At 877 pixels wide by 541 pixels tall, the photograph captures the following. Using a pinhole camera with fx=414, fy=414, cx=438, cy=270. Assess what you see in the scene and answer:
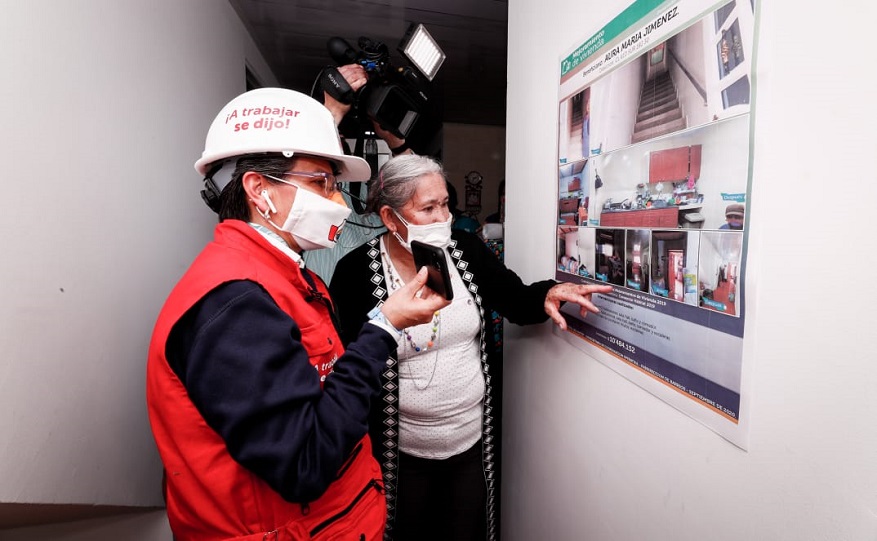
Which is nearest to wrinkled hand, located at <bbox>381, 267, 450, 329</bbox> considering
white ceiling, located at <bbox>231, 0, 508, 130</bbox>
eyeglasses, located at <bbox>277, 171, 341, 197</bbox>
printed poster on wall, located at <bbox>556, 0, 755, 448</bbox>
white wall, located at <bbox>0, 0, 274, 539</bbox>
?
eyeglasses, located at <bbox>277, 171, 341, 197</bbox>

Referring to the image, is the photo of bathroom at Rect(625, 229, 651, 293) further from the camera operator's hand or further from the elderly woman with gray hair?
the camera operator's hand

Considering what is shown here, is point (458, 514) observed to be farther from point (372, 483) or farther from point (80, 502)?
point (80, 502)

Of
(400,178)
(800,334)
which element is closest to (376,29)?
(400,178)

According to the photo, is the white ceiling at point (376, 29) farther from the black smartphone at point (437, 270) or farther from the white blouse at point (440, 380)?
the black smartphone at point (437, 270)

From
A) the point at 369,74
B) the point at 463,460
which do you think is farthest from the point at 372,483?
the point at 369,74

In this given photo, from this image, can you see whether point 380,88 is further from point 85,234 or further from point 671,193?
point 671,193

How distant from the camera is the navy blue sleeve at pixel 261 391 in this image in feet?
2.02

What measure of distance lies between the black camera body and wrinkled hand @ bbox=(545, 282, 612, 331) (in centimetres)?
86

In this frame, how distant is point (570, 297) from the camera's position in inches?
40.1

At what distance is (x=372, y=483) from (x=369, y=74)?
132 centimetres

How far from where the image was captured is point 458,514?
1.37 m

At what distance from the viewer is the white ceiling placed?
2266 mm

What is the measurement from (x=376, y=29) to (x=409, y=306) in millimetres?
2349

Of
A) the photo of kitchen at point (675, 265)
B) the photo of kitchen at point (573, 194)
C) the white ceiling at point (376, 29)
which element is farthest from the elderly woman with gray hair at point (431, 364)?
the white ceiling at point (376, 29)
